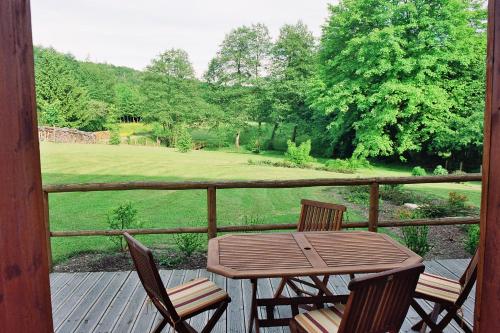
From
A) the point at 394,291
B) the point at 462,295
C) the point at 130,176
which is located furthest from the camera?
the point at 130,176

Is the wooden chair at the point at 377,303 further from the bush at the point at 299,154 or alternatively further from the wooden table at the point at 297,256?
the bush at the point at 299,154

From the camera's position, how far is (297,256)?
2568 millimetres

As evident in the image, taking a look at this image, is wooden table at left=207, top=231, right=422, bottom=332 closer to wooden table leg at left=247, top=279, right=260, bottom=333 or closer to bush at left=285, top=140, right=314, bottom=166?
wooden table leg at left=247, top=279, right=260, bottom=333

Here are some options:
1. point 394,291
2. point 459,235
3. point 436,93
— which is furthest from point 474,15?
A: point 394,291

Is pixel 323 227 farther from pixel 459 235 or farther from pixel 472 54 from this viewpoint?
pixel 472 54

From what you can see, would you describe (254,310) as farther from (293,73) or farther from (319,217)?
(293,73)

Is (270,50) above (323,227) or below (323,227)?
above

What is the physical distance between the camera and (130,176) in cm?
1548

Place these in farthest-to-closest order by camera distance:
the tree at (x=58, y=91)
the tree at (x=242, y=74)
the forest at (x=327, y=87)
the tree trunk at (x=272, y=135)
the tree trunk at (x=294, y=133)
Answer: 1. the tree at (x=242, y=74)
2. the tree trunk at (x=294, y=133)
3. the tree trunk at (x=272, y=135)
4. the tree at (x=58, y=91)
5. the forest at (x=327, y=87)

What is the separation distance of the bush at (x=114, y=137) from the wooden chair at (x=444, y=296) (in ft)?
→ 66.1

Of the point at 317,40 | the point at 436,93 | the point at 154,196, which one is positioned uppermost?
the point at 317,40

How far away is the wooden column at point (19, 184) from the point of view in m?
0.90

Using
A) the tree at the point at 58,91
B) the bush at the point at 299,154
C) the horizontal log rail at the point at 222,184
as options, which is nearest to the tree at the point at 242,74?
the bush at the point at 299,154

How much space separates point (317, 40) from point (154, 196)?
13165 mm
